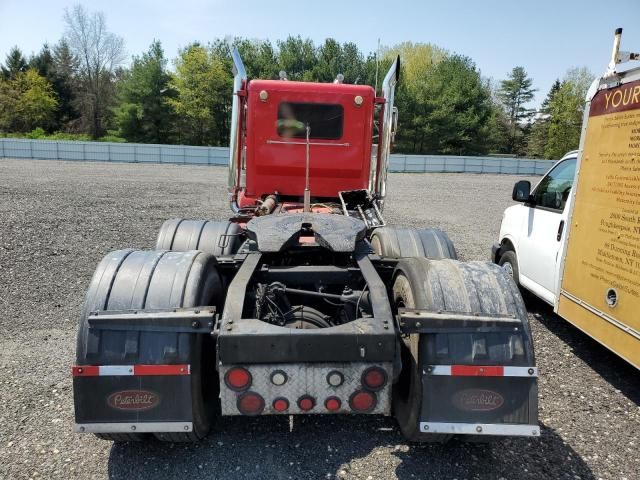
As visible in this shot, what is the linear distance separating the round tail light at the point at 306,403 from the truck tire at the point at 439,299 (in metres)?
0.57

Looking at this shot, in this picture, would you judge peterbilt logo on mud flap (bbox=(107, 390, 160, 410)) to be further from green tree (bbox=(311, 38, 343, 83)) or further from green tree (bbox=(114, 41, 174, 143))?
green tree (bbox=(114, 41, 174, 143))

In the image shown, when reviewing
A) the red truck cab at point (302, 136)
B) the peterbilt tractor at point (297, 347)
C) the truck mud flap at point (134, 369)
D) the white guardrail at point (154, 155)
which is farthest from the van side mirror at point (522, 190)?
the white guardrail at point (154, 155)

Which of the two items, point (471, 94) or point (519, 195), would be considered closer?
point (519, 195)

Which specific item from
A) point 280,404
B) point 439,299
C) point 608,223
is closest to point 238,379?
point 280,404

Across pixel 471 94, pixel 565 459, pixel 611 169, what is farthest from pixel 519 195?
pixel 471 94

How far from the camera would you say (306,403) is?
2461 mm

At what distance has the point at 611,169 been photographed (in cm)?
411

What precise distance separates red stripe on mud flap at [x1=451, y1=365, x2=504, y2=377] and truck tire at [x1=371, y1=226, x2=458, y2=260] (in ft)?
5.35

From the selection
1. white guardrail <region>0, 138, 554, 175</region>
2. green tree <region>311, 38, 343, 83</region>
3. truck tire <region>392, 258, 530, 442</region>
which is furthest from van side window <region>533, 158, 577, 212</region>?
green tree <region>311, 38, 343, 83</region>

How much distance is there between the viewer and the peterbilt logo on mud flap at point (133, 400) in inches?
99.5

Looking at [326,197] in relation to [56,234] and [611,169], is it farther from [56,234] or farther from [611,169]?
[56,234]

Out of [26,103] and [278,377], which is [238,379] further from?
[26,103]

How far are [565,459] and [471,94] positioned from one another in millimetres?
51342

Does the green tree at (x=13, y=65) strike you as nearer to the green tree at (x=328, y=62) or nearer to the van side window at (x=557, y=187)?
the green tree at (x=328, y=62)
